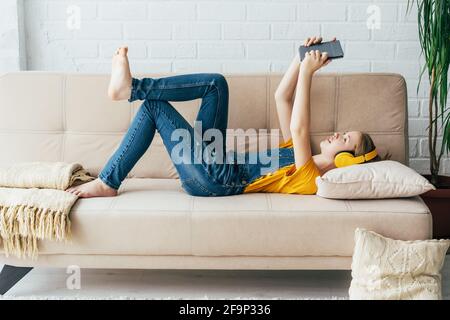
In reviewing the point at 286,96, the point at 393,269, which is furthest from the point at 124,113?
the point at 393,269

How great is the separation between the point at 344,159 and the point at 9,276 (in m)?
1.40

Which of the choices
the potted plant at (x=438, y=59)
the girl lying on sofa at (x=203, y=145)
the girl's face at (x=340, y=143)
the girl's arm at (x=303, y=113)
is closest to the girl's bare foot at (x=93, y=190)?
the girl lying on sofa at (x=203, y=145)

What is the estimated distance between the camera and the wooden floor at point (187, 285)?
8.04 ft

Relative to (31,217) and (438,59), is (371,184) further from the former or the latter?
(31,217)

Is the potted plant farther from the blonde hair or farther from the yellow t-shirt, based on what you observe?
the yellow t-shirt

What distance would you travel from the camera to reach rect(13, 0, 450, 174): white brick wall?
3254 mm

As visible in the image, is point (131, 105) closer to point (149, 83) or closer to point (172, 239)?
point (149, 83)

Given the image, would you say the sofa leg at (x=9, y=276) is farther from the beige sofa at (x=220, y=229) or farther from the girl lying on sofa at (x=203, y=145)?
the girl lying on sofa at (x=203, y=145)

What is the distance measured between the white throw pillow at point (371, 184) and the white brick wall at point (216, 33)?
1.05 m

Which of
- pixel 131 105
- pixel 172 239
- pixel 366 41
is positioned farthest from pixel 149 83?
pixel 366 41

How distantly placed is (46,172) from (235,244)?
0.79 metres

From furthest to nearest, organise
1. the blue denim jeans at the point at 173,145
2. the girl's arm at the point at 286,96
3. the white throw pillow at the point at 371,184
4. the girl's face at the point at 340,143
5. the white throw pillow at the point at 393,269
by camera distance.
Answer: the girl's arm at the point at 286,96, the girl's face at the point at 340,143, the blue denim jeans at the point at 173,145, the white throw pillow at the point at 371,184, the white throw pillow at the point at 393,269

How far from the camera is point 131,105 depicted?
2.85 metres

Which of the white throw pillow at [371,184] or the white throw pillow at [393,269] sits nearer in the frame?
the white throw pillow at [393,269]
